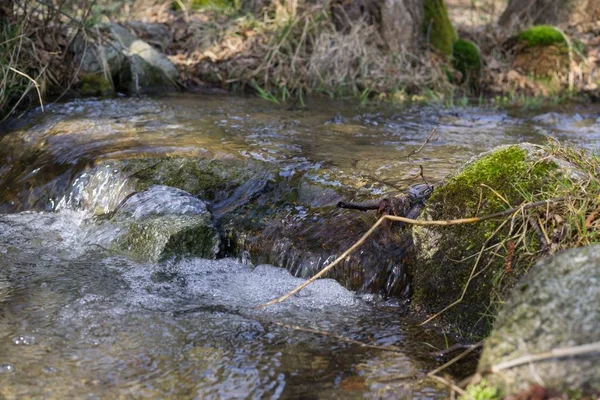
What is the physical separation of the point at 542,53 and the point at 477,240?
705cm

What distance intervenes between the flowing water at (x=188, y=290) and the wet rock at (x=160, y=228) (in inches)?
3.6

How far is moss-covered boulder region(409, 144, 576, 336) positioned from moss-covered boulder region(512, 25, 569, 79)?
654 cm

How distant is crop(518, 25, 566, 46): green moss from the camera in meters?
9.41

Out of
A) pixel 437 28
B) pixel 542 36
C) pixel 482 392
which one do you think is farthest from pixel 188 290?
pixel 542 36


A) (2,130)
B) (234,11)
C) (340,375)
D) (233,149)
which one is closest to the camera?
(340,375)

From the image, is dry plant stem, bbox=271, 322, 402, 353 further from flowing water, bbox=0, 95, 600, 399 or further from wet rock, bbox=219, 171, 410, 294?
wet rock, bbox=219, 171, 410, 294

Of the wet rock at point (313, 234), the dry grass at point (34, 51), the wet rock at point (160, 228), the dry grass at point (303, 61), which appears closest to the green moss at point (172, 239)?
the wet rock at point (160, 228)

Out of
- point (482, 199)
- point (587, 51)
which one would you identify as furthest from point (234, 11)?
point (482, 199)

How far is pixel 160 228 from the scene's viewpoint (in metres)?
4.06

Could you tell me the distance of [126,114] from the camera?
260 inches

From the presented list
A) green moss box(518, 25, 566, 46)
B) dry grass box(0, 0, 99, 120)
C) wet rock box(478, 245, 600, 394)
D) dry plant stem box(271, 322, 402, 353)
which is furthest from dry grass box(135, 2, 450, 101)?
wet rock box(478, 245, 600, 394)

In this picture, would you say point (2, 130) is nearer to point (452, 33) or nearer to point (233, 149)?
point (233, 149)

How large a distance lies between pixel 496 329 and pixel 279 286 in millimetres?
1588

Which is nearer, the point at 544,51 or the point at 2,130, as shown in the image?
the point at 2,130
